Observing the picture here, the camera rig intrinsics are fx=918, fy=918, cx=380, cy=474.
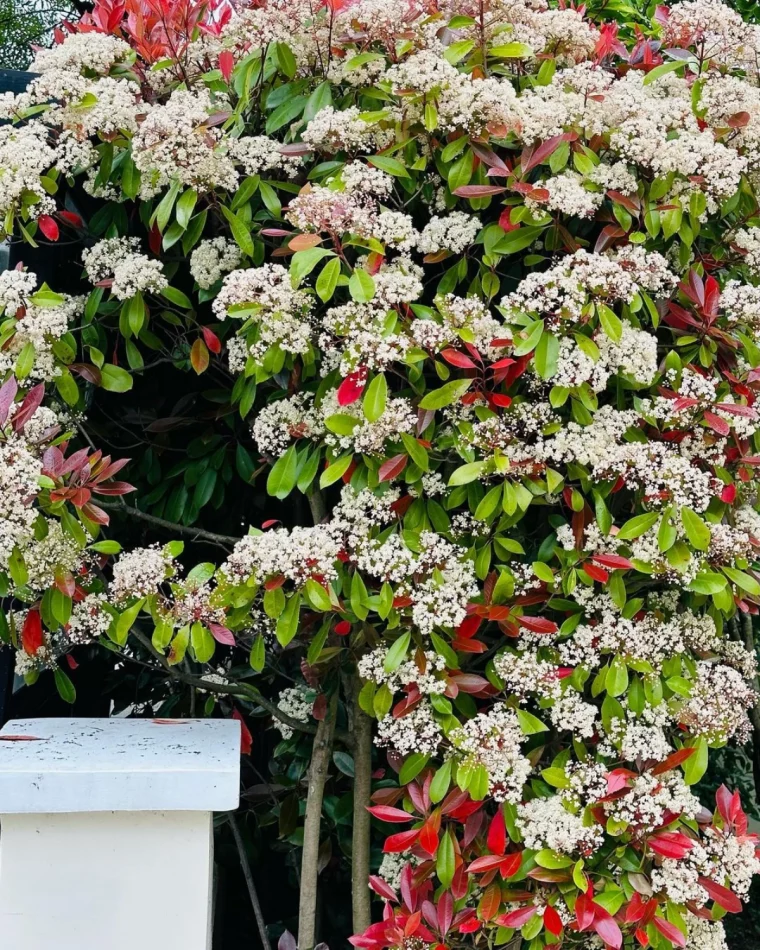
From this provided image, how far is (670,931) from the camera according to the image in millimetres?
1824

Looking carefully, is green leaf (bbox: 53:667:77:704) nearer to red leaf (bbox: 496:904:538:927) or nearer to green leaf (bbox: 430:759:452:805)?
green leaf (bbox: 430:759:452:805)

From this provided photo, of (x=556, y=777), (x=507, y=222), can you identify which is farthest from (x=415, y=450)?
(x=556, y=777)

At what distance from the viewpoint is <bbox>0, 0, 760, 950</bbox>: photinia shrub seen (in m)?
1.85

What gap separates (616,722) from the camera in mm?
1943

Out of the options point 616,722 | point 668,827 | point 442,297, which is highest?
point 442,297

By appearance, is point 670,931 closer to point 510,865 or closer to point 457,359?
point 510,865

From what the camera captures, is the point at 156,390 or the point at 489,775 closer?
the point at 489,775

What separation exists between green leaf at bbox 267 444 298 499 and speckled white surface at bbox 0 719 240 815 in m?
0.59

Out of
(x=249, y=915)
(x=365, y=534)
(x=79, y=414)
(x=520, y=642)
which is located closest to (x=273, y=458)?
(x=365, y=534)

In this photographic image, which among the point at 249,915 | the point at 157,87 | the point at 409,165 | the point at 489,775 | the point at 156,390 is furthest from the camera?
the point at 249,915

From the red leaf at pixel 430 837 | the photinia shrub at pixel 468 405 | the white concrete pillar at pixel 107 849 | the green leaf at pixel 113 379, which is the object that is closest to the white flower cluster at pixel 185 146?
the photinia shrub at pixel 468 405

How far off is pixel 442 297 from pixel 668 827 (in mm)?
1193

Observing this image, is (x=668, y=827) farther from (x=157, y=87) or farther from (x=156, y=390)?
(x=157, y=87)

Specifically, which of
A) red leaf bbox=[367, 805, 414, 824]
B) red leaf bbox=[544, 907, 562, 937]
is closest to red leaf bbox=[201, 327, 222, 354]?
red leaf bbox=[367, 805, 414, 824]
